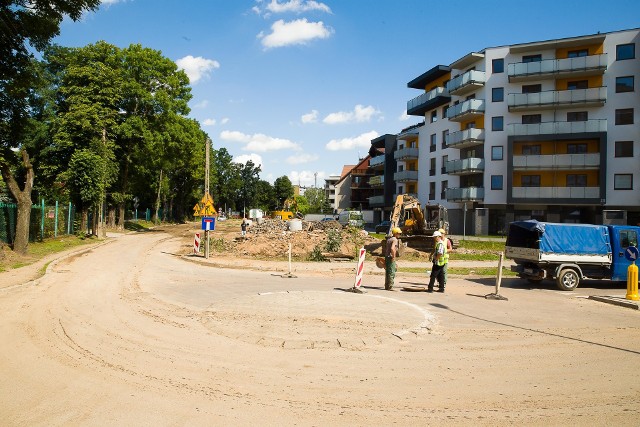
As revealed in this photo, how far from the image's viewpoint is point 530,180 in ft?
141

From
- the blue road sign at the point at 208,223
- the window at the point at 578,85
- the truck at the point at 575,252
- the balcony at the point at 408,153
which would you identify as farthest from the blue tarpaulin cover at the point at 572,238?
the balcony at the point at 408,153

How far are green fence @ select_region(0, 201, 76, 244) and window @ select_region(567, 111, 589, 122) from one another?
43.6m

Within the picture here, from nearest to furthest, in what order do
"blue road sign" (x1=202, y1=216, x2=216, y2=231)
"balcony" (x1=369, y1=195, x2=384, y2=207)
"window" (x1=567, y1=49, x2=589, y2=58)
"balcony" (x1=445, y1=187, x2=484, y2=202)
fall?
"blue road sign" (x1=202, y1=216, x2=216, y2=231) → "window" (x1=567, y1=49, x2=589, y2=58) → "balcony" (x1=445, y1=187, x2=484, y2=202) → "balcony" (x1=369, y1=195, x2=384, y2=207)

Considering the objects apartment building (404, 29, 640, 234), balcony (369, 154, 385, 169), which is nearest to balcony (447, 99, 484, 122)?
apartment building (404, 29, 640, 234)

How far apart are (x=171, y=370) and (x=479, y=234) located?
137ft

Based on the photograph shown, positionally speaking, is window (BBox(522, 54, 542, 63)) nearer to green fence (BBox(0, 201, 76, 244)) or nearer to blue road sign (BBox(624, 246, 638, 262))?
blue road sign (BBox(624, 246, 638, 262))

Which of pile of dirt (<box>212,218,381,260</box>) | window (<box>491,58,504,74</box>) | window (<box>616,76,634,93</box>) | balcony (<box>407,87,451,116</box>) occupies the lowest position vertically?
pile of dirt (<box>212,218,381,260</box>)

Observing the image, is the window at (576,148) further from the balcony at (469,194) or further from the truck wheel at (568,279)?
the truck wheel at (568,279)

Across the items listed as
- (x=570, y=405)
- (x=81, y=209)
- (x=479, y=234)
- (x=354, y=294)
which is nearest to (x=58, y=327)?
(x=354, y=294)

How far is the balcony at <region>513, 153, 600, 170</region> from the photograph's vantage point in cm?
4041

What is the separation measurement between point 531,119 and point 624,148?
27.1 ft

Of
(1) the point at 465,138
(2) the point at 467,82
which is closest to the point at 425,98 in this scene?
(2) the point at 467,82

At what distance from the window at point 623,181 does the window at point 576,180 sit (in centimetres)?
240

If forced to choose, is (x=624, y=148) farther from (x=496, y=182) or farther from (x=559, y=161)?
(x=496, y=182)
